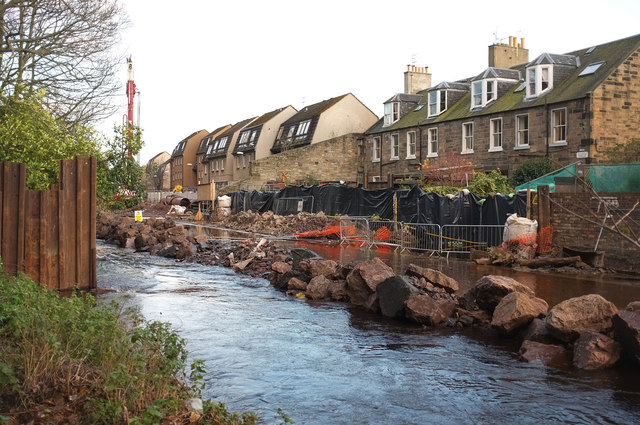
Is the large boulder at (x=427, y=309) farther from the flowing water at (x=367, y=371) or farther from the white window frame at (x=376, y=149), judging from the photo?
the white window frame at (x=376, y=149)

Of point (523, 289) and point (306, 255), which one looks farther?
point (306, 255)

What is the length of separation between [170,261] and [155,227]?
415 inches

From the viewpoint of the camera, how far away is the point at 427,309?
11.5 m

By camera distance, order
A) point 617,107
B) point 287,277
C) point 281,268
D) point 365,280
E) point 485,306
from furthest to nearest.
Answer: point 617,107 → point 281,268 → point 287,277 → point 365,280 → point 485,306

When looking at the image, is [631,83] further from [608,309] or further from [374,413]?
[374,413]

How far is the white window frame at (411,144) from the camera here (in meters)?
44.6

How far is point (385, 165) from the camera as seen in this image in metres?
48.2

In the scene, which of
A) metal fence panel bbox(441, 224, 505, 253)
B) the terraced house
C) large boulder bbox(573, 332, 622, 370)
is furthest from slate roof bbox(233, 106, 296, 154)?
large boulder bbox(573, 332, 622, 370)

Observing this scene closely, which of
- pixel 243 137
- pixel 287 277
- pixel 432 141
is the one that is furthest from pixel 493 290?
pixel 243 137

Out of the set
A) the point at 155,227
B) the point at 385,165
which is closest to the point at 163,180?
the point at 385,165

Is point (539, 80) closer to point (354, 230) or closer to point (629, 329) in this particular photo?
point (354, 230)

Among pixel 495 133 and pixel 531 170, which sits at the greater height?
pixel 495 133

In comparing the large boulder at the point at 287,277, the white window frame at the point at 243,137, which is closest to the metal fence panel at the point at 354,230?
the large boulder at the point at 287,277

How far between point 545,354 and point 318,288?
6.16 metres
